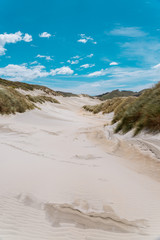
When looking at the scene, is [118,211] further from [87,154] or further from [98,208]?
[87,154]

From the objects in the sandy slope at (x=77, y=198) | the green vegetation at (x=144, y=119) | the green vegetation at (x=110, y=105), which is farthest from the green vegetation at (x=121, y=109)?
the sandy slope at (x=77, y=198)

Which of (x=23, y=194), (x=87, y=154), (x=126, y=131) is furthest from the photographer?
(x=126, y=131)

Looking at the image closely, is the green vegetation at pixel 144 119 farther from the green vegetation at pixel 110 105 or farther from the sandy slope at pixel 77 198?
the green vegetation at pixel 110 105

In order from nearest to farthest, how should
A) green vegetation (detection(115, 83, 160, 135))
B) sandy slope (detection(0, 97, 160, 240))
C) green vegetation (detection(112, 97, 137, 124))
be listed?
sandy slope (detection(0, 97, 160, 240))
green vegetation (detection(115, 83, 160, 135))
green vegetation (detection(112, 97, 137, 124))

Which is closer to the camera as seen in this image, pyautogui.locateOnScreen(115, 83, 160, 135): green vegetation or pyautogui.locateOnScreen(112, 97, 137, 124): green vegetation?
pyautogui.locateOnScreen(115, 83, 160, 135): green vegetation

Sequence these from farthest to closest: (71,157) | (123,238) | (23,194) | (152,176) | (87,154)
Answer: (87,154) → (71,157) → (152,176) → (23,194) → (123,238)

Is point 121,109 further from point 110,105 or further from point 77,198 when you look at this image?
point 110,105

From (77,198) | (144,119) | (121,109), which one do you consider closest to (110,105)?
(121,109)

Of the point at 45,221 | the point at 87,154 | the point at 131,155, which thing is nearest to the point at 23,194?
the point at 45,221

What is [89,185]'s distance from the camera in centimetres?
263

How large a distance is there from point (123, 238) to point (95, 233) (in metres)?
0.31

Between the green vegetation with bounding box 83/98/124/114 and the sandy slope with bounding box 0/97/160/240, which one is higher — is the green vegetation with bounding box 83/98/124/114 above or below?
A: above

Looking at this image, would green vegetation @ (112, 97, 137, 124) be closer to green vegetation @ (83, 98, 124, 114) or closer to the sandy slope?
green vegetation @ (83, 98, 124, 114)

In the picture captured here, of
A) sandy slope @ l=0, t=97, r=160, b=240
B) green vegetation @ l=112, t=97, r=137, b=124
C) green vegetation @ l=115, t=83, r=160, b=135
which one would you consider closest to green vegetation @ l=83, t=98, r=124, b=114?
green vegetation @ l=112, t=97, r=137, b=124
